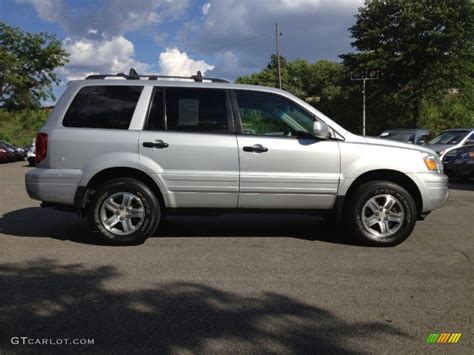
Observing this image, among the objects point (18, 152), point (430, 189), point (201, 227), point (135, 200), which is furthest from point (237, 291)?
point (18, 152)

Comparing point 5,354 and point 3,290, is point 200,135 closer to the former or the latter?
point 3,290

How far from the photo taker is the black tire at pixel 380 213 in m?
5.71

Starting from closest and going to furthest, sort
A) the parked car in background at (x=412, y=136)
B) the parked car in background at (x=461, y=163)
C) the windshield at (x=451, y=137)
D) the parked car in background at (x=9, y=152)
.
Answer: the parked car in background at (x=461, y=163) → the windshield at (x=451, y=137) → the parked car in background at (x=412, y=136) → the parked car in background at (x=9, y=152)

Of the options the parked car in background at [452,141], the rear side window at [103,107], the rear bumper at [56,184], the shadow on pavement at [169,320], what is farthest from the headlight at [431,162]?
the parked car in background at [452,141]

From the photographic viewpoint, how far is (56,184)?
562 cm

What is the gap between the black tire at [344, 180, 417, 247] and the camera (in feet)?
18.7

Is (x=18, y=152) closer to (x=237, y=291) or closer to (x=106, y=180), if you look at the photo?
Result: (x=106, y=180)

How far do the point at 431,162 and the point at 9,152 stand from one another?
25.0m

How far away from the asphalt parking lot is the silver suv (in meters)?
0.44

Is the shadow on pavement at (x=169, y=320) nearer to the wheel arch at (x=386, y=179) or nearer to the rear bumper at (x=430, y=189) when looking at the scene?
the wheel arch at (x=386, y=179)

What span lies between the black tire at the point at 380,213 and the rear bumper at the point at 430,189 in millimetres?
168

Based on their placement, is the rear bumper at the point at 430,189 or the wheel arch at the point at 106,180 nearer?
the wheel arch at the point at 106,180

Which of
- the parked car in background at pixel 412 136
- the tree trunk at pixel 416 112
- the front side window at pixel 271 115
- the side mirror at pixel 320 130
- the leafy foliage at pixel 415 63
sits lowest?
the side mirror at pixel 320 130

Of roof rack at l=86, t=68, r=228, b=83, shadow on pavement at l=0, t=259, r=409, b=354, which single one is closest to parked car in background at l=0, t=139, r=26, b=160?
roof rack at l=86, t=68, r=228, b=83
